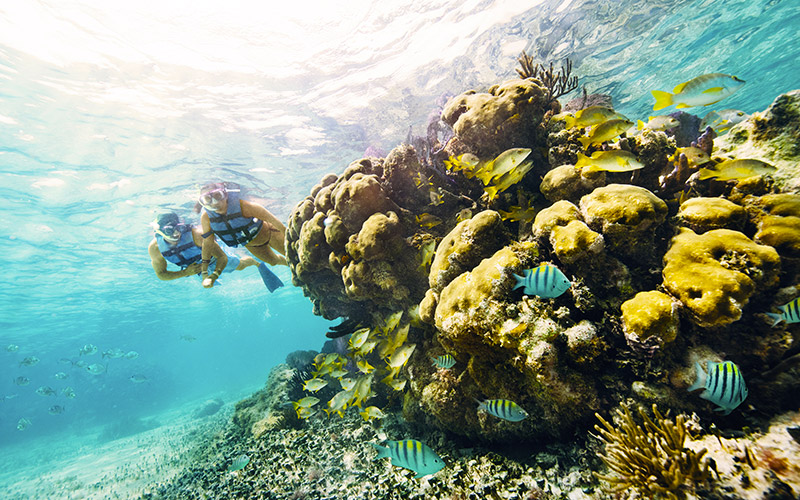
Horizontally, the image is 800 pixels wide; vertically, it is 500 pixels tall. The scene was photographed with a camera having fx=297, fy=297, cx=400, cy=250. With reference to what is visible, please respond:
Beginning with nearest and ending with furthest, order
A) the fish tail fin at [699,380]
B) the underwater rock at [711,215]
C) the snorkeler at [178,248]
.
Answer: the fish tail fin at [699,380] → the underwater rock at [711,215] → the snorkeler at [178,248]

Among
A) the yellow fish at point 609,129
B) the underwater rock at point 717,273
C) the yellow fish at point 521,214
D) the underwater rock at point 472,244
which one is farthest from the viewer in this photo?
the yellow fish at point 521,214

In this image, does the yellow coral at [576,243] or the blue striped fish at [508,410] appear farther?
the yellow coral at [576,243]

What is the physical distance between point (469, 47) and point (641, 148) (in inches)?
455

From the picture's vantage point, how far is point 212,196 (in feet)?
22.3

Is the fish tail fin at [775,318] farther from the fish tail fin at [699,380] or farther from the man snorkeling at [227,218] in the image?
the man snorkeling at [227,218]

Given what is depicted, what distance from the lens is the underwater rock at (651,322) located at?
275 centimetres

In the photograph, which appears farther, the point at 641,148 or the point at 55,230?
the point at 55,230

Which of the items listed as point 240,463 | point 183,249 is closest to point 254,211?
point 183,249

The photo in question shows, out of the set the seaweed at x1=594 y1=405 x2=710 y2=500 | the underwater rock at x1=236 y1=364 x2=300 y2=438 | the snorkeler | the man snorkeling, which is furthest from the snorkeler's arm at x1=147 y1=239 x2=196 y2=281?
the seaweed at x1=594 y1=405 x2=710 y2=500

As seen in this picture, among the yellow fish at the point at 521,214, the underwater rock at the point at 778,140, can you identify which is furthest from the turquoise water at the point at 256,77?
the yellow fish at the point at 521,214

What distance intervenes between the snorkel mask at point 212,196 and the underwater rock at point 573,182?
6832 mm

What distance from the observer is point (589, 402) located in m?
3.12

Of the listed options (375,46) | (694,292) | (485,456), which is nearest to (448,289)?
(485,456)

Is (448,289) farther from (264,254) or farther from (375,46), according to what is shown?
(375,46)
